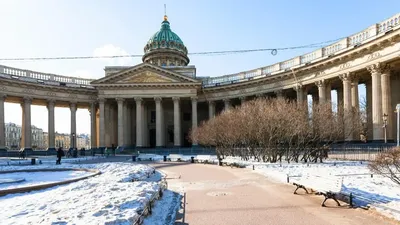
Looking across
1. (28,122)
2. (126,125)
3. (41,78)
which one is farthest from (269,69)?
(28,122)

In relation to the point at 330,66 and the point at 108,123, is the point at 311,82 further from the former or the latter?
the point at 108,123

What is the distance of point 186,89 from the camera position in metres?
55.0

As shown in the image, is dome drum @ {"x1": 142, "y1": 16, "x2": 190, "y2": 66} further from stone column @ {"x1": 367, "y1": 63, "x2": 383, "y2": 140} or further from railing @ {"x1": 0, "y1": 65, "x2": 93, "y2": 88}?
stone column @ {"x1": 367, "y1": 63, "x2": 383, "y2": 140}

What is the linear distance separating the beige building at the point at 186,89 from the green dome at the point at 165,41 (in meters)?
17.2

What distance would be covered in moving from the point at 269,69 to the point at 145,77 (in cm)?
2069

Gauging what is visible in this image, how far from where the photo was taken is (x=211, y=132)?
35500mm

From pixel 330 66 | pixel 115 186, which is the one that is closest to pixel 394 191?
pixel 115 186

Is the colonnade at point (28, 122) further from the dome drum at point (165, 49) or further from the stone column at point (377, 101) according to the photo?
the stone column at point (377, 101)

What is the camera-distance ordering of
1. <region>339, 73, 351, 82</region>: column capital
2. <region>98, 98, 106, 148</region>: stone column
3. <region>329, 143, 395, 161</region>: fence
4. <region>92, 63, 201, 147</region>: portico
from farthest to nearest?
<region>98, 98, 106, 148</region>: stone column → <region>92, 63, 201, 147</region>: portico → <region>339, 73, 351, 82</region>: column capital → <region>329, 143, 395, 161</region>: fence

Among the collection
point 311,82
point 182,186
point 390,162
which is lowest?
point 182,186

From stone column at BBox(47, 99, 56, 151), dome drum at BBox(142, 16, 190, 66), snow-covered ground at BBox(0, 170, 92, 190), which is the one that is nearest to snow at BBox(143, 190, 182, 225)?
snow-covered ground at BBox(0, 170, 92, 190)

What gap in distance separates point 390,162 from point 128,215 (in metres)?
7.83

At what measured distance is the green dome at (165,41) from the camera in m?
77.1

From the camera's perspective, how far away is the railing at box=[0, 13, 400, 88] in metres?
32.1
